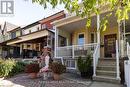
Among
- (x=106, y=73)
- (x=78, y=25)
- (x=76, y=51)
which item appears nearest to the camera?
(x=106, y=73)

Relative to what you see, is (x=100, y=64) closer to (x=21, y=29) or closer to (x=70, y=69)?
(x=70, y=69)

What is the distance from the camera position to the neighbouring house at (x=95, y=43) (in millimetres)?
13292

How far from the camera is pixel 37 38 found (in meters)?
25.3

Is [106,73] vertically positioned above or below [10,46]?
below

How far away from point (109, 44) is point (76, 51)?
12.9 feet

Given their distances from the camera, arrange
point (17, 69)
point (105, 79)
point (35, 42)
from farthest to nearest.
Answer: point (35, 42), point (17, 69), point (105, 79)

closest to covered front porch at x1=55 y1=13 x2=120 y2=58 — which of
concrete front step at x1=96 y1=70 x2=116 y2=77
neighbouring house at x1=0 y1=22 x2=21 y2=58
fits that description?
concrete front step at x1=96 y1=70 x2=116 y2=77

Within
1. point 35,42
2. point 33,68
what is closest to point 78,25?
point 33,68

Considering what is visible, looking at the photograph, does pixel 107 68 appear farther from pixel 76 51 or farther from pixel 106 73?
pixel 76 51

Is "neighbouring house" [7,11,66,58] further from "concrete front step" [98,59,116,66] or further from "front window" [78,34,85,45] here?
"concrete front step" [98,59,116,66]

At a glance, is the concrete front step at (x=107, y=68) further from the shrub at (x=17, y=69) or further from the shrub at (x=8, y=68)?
the shrub at (x=17, y=69)

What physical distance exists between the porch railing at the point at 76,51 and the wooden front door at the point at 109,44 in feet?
9.46

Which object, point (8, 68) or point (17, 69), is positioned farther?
point (17, 69)

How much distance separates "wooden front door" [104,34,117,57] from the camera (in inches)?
742
